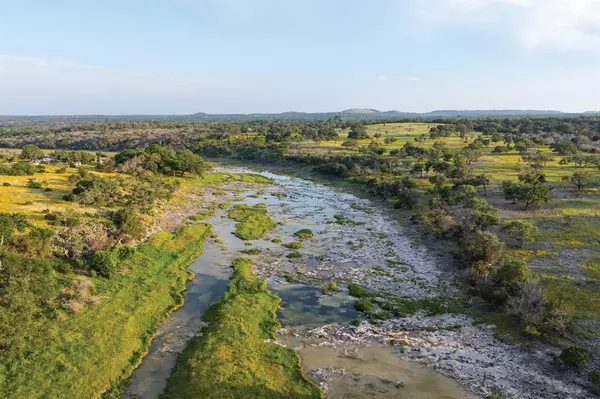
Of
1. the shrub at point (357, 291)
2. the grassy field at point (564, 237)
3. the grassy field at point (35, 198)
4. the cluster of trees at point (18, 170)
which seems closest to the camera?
the grassy field at point (564, 237)

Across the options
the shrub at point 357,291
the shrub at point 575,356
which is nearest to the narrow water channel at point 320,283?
the shrub at point 357,291

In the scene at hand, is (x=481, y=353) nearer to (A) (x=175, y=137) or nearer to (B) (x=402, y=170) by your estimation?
(B) (x=402, y=170)

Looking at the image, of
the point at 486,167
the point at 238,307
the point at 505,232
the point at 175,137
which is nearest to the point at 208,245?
the point at 238,307

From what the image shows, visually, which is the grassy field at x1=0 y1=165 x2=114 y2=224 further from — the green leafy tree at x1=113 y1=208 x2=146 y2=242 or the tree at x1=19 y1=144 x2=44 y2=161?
the tree at x1=19 y1=144 x2=44 y2=161

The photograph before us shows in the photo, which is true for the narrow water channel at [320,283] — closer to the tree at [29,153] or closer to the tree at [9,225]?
the tree at [9,225]

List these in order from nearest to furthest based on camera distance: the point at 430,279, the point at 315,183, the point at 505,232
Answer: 1. the point at 430,279
2. the point at 505,232
3. the point at 315,183

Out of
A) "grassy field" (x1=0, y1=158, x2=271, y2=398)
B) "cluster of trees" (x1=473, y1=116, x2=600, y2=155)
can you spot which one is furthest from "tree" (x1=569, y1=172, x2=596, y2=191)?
"grassy field" (x1=0, y1=158, x2=271, y2=398)
